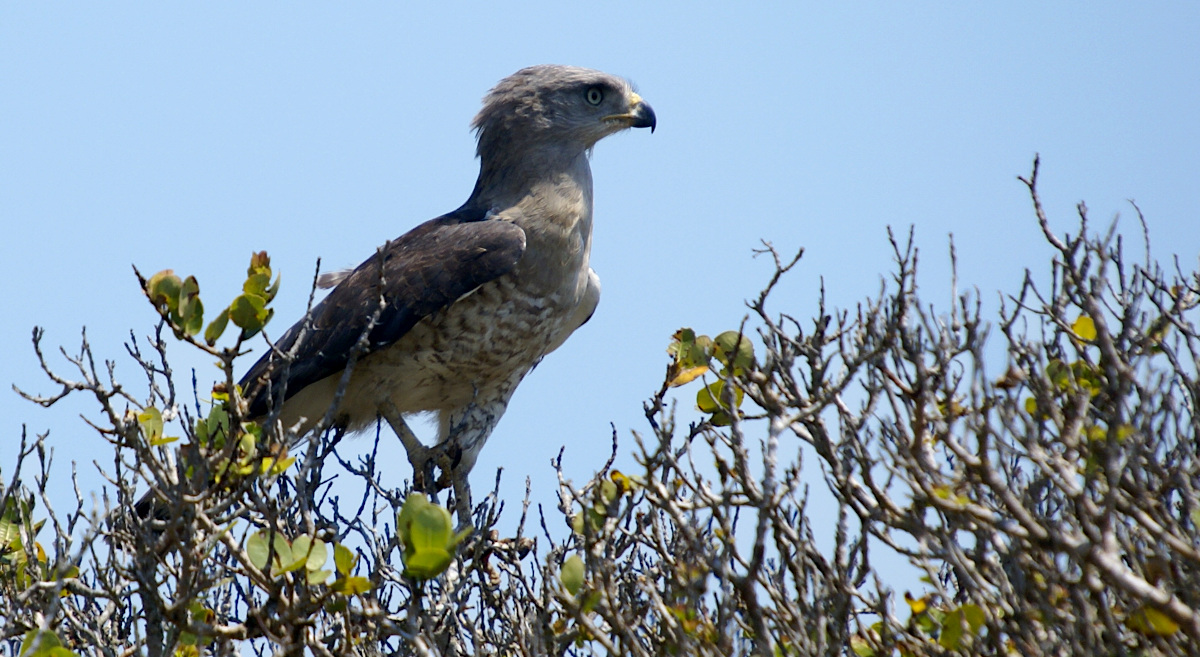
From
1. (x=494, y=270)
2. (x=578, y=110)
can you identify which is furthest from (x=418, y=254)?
(x=578, y=110)

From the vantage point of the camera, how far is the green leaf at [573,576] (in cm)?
293

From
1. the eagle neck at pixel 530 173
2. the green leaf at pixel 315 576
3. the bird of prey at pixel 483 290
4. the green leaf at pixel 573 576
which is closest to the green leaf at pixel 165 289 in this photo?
the green leaf at pixel 315 576

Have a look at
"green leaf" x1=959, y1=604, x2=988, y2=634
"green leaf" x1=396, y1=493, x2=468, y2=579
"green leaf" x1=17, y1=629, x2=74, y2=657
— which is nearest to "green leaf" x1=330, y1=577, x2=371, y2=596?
"green leaf" x1=396, y1=493, x2=468, y2=579

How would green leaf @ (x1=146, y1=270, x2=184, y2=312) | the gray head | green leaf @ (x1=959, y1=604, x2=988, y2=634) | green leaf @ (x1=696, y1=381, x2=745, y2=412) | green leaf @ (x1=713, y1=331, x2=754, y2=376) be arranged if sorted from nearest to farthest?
1. green leaf @ (x1=959, y1=604, x2=988, y2=634)
2. green leaf @ (x1=146, y1=270, x2=184, y2=312)
3. green leaf @ (x1=713, y1=331, x2=754, y2=376)
4. green leaf @ (x1=696, y1=381, x2=745, y2=412)
5. the gray head

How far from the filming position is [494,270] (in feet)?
19.1

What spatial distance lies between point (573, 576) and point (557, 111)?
4070 mm

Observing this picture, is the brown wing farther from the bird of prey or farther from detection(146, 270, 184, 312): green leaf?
detection(146, 270, 184, 312): green leaf

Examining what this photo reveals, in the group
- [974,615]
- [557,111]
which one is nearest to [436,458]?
[557,111]

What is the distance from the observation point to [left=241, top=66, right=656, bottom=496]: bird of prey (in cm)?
584

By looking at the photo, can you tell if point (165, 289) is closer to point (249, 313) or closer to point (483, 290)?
point (249, 313)

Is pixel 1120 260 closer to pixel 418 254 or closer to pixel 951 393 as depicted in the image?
pixel 951 393

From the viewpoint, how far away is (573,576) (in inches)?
115

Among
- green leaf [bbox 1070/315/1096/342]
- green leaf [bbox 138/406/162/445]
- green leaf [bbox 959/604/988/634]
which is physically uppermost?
green leaf [bbox 138/406/162/445]

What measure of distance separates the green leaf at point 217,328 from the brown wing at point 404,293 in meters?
2.28
